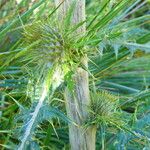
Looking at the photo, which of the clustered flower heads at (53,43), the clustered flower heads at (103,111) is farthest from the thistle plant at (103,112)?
the clustered flower heads at (53,43)

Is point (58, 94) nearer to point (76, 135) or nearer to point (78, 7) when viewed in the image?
point (76, 135)

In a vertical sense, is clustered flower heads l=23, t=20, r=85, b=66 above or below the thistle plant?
above

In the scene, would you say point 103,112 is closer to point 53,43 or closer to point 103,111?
point 103,111

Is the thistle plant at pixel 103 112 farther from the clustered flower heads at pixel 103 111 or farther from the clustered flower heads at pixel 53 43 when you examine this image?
the clustered flower heads at pixel 53 43

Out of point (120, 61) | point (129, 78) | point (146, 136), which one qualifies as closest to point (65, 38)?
point (146, 136)

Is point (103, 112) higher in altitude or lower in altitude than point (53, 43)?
lower

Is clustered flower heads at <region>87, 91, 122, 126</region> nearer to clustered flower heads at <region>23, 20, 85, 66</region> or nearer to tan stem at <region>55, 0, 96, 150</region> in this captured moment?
tan stem at <region>55, 0, 96, 150</region>

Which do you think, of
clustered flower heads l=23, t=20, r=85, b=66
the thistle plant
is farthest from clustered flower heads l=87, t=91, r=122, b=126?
clustered flower heads l=23, t=20, r=85, b=66

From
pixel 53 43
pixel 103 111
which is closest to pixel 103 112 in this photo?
pixel 103 111

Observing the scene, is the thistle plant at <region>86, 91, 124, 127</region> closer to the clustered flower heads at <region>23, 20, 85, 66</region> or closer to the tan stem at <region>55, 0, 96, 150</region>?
the tan stem at <region>55, 0, 96, 150</region>
